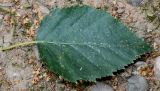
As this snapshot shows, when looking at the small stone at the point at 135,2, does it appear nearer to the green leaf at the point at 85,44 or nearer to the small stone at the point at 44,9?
the green leaf at the point at 85,44

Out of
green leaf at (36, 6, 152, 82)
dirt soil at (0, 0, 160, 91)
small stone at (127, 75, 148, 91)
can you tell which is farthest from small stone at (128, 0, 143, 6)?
small stone at (127, 75, 148, 91)

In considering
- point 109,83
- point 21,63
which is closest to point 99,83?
point 109,83

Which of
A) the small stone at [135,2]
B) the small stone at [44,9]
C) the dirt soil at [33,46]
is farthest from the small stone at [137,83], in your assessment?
the small stone at [44,9]

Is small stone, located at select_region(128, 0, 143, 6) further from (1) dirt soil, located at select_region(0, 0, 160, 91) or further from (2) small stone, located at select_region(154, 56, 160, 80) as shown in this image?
(2) small stone, located at select_region(154, 56, 160, 80)

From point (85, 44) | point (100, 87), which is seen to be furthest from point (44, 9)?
point (100, 87)

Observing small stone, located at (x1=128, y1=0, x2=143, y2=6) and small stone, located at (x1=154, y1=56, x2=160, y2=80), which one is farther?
small stone, located at (x1=128, y1=0, x2=143, y2=6)

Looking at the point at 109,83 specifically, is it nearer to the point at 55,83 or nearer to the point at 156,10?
the point at 55,83
